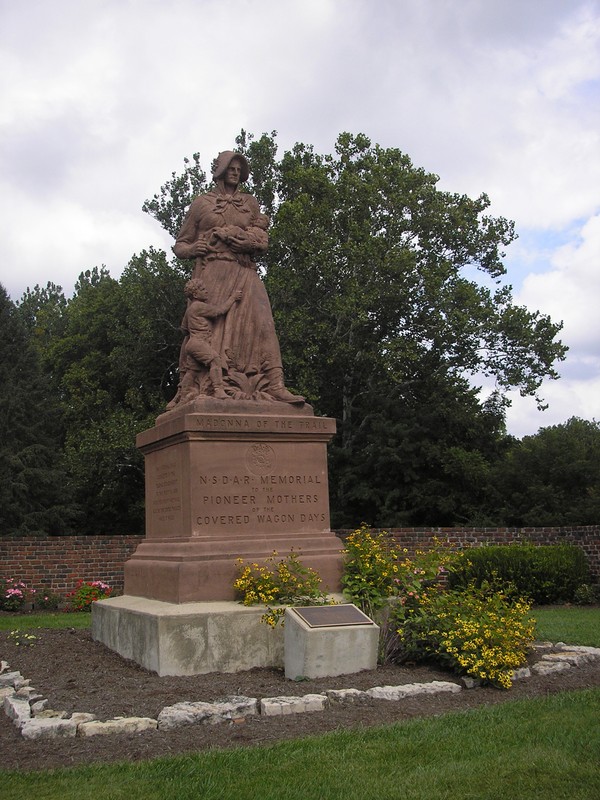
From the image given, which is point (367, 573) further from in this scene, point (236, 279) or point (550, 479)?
point (550, 479)

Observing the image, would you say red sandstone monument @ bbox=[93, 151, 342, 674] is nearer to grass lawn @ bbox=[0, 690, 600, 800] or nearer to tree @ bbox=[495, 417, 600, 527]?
grass lawn @ bbox=[0, 690, 600, 800]

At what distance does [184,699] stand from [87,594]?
32.7ft

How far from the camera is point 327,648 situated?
6176mm

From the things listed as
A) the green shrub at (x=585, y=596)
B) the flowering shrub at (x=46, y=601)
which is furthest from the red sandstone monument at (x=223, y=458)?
the green shrub at (x=585, y=596)

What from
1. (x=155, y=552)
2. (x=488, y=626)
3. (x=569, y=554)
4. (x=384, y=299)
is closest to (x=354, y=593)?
(x=488, y=626)

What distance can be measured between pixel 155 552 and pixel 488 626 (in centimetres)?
320

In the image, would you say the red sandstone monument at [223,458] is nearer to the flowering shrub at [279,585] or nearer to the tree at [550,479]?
the flowering shrub at [279,585]

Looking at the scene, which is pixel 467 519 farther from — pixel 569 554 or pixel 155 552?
pixel 155 552

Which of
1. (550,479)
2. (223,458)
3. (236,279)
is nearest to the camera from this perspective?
(223,458)

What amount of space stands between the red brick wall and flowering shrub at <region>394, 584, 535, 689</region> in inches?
325

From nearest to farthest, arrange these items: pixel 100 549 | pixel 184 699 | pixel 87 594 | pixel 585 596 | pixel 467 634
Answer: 1. pixel 184 699
2. pixel 467 634
3. pixel 87 594
4. pixel 585 596
5. pixel 100 549

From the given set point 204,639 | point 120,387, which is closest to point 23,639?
point 204,639

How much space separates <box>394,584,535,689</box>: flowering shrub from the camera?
614cm

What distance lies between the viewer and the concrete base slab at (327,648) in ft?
20.1
